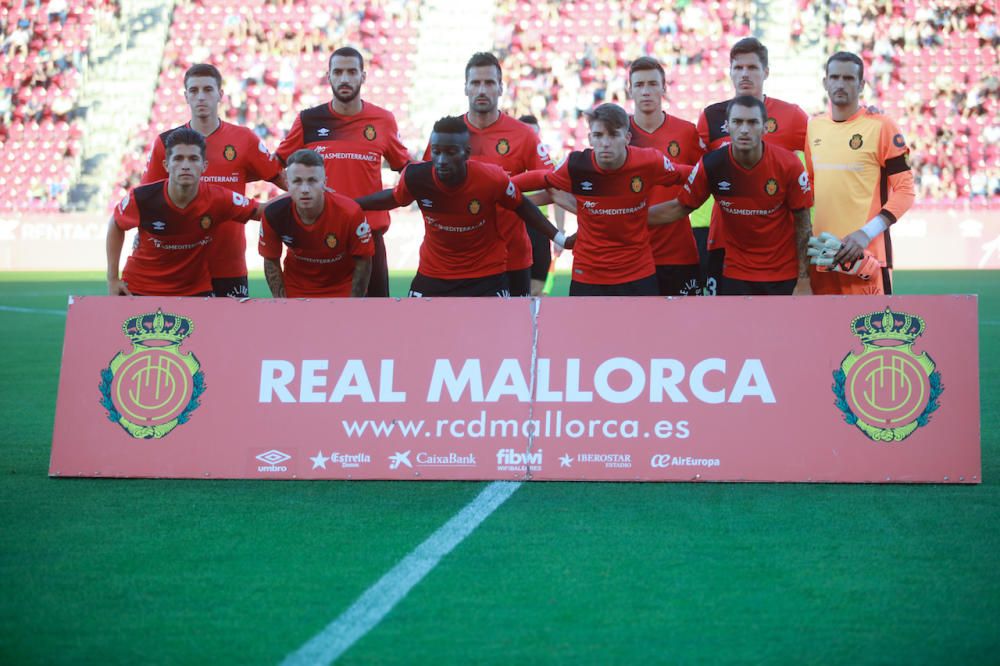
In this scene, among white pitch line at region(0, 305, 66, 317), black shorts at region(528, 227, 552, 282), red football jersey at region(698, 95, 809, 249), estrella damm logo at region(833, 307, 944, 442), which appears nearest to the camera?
estrella damm logo at region(833, 307, 944, 442)

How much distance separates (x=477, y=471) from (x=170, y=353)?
5.25 ft

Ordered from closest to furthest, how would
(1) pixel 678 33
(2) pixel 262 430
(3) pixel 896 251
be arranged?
(2) pixel 262 430
(3) pixel 896 251
(1) pixel 678 33

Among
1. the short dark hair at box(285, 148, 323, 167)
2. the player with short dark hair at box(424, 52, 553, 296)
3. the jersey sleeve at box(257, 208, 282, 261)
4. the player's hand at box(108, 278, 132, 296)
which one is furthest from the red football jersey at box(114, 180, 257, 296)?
the player with short dark hair at box(424, 52, 553, 296)

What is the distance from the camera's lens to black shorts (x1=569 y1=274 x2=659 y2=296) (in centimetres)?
676

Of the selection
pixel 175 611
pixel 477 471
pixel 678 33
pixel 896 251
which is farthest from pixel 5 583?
pixel 678 33

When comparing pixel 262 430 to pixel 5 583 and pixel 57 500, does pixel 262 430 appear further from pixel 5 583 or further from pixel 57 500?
pixel 5 583

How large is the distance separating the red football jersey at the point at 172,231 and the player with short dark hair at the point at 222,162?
365 millimetres

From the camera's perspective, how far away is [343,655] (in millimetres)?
3348

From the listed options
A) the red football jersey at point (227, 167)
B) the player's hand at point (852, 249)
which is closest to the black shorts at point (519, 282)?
the red football jersey at point (227, 167)

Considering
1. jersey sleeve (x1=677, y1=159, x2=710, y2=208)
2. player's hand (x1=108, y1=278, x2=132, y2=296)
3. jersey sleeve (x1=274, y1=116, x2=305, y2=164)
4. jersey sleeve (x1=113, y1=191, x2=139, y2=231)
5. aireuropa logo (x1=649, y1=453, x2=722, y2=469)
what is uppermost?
jersey sleeve (x1=274, y1=116, x2=305, y2=164)

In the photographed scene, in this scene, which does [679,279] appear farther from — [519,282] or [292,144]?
[292,144]

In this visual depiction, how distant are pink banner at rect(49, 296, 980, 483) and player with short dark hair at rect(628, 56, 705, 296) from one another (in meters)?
1.73

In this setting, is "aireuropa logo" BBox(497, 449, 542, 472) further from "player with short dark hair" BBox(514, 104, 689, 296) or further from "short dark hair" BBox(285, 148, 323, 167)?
"short dark hair" BBox(285, 148, 323, 167)

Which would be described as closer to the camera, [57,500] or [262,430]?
[57,500]
